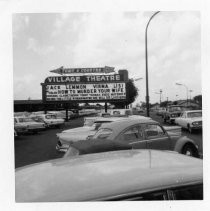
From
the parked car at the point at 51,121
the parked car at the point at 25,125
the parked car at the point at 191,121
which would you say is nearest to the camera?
the parked car at the point at 191,121

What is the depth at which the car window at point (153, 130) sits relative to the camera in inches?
199

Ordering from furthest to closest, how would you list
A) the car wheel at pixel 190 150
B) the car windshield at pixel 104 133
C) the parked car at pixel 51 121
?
the parked car at pixel 51 121
the car wheel at pixel 190 150
the car windshield at pixel 104 133

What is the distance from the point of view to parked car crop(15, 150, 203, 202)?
164 centimetres

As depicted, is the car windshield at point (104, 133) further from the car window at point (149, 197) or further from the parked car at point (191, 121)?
the parked car at point (191, 121)

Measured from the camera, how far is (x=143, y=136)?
4953 mm

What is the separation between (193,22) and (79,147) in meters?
2.28

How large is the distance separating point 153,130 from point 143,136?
1.03 feet

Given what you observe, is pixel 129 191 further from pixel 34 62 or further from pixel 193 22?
pixel 34 62

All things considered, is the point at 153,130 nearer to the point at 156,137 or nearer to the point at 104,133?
the point at 156,137

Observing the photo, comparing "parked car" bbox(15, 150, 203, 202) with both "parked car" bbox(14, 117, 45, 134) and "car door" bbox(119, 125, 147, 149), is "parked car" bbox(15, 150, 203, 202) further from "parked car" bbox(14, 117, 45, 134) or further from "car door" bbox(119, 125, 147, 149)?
"parked car" bbox(14, 117, 45, 134)

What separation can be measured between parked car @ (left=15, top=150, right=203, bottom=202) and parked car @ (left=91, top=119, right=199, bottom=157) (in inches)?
103

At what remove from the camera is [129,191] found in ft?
5.37

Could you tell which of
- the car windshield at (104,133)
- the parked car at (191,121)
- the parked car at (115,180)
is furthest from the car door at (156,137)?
the parked car at (191,121)

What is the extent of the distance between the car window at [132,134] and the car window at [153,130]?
0.18m
